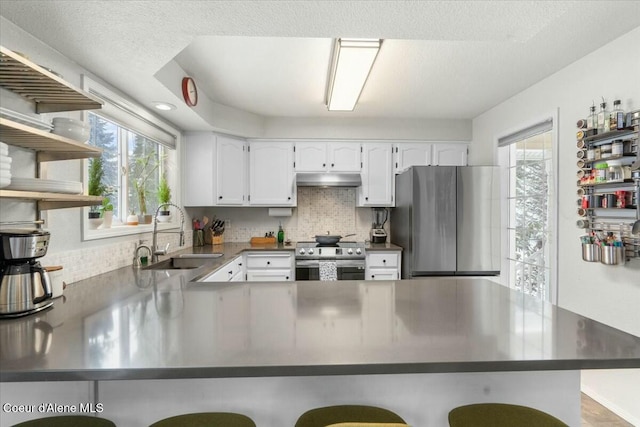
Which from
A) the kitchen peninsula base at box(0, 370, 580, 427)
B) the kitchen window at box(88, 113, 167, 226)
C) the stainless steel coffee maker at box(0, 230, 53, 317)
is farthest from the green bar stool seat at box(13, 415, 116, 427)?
the kitchen window at box(88, 113, 167, 226)

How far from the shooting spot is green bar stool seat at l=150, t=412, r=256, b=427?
973 millimetres

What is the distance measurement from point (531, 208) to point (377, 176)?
1.62m

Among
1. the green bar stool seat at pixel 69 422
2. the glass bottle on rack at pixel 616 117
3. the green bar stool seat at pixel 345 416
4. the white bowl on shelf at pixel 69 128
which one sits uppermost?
the glass bottle on rack at pixel 616 117

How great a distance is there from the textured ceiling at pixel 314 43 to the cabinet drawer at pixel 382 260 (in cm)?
162

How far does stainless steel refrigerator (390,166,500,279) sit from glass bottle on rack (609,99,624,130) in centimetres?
131

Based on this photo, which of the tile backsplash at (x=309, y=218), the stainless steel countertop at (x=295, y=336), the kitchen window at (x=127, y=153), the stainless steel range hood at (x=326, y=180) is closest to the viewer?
the stainless steel countertop at (x=295, y=336)

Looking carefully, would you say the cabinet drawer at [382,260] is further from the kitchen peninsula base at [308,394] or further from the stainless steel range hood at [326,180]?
the kitchen peninsula base at [308,394]

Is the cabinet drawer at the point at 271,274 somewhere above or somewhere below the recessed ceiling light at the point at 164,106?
below

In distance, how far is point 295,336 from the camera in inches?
39.6

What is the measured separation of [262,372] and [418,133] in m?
3.77

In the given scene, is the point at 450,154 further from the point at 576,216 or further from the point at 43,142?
the point at 43,142

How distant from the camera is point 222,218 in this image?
13.9 feet

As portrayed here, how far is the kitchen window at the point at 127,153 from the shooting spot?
7.35ft

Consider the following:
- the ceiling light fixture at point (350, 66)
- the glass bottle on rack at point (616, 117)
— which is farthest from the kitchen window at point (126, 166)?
the glass bottle on rack at point (616, 117)
